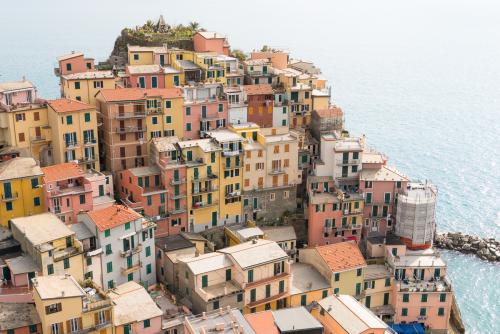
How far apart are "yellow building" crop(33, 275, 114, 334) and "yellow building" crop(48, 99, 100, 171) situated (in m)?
18.4

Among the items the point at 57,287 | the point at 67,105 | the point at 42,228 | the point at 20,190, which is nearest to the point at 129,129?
the point at 67,105

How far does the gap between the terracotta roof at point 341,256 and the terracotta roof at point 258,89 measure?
66.7 ft

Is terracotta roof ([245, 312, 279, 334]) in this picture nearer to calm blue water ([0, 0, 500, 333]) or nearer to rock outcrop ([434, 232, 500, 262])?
calm blue water ([0, 0, 500, 333])

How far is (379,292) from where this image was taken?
190ft

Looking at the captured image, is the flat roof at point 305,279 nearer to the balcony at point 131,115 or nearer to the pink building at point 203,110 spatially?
the pink building at point 203,110

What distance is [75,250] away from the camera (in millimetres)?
47375

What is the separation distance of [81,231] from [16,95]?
55.7 ft

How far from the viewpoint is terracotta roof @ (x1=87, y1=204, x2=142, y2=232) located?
49.8 metres

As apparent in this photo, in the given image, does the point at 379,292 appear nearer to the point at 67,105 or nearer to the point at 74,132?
the point at 74,132

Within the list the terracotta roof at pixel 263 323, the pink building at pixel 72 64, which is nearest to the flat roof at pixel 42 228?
the terracotta roof at pixel 263 323

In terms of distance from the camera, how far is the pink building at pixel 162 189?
57719mm

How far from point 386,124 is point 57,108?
81497 mm

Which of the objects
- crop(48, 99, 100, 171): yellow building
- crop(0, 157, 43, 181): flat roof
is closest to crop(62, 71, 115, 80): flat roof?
crop(48, 99, 100, 171): yellow building

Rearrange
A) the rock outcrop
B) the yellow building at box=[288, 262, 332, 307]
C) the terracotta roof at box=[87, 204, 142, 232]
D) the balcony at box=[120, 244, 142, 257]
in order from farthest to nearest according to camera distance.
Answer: the rock outcrop
the yellow building at box=[288, 262, 332, 307]
the balcony at box=[120, 244, 142, 257]
the terracotta roof at box=[87, 204, 142, 232]
